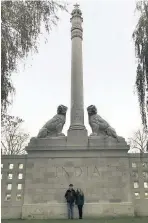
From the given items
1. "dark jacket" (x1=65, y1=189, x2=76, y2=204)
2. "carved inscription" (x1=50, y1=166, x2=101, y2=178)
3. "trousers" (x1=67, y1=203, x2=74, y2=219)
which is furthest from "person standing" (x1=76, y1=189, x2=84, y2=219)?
"carved inscription" (x1=50, y1=166, x2=101, y2=178)

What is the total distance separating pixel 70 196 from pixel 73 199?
0.62ft

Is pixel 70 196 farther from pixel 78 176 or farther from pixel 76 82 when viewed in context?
pixel 76 82

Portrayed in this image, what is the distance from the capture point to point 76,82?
14883 mm

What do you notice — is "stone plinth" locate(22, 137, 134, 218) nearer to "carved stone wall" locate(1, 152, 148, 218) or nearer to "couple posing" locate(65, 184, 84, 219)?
"carved stone wall" locate(1, 152, 148, 218)

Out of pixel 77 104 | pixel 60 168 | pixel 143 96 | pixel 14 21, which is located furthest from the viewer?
pixel 77 104

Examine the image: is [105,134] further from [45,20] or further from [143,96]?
[45,20]

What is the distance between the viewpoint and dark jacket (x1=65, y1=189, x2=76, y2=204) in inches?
472

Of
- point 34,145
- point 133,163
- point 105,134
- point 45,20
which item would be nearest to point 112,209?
point 133,163

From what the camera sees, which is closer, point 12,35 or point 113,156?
point 12,35

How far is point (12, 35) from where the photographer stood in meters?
7.67

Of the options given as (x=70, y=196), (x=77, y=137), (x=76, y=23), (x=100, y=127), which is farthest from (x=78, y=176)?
(x=76, y=23)

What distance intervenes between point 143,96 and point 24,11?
5.33m

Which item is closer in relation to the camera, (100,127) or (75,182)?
(75,182)

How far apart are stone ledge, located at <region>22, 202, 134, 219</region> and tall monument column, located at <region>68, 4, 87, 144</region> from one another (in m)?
3.20
